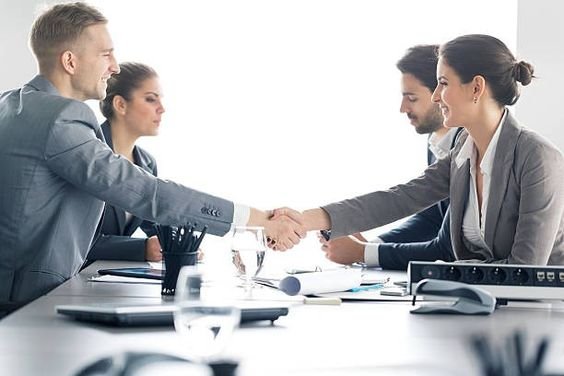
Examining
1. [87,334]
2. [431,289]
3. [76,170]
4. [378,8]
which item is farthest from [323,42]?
[87,334]

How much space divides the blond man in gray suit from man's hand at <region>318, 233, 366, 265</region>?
68 centimetres

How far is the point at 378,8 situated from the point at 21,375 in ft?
15.3

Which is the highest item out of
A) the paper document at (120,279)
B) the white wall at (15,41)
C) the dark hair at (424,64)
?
the white wall at (15,41)

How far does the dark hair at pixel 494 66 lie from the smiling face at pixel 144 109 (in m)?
1.68

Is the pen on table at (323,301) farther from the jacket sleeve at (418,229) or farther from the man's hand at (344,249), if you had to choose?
the jacket sleeve at (418,229)

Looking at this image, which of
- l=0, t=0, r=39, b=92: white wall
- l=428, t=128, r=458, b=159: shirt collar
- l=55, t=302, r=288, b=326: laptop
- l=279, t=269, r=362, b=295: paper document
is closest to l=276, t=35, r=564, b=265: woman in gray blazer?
l=428, t=128, r=458, b=159: shirt collar

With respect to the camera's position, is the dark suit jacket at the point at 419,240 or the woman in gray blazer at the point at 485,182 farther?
the dark suit jacket at the point at 419,240

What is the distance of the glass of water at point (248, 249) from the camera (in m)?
2.40

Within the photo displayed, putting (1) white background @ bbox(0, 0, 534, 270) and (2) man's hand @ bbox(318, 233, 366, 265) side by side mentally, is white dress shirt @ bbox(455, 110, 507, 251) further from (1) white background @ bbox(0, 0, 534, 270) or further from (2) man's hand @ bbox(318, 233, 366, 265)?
(1) white background @ bbox(0, 0, 534, 270)

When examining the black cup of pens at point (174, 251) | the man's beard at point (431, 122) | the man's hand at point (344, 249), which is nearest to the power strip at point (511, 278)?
the black cup of pens at point (174, 251)

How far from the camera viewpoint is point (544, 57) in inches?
221

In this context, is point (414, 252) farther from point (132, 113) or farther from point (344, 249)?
point (132, 113)

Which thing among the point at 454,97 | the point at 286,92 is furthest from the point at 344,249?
the point at 286,92

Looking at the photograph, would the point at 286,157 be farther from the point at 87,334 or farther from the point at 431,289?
the point at 87,334
